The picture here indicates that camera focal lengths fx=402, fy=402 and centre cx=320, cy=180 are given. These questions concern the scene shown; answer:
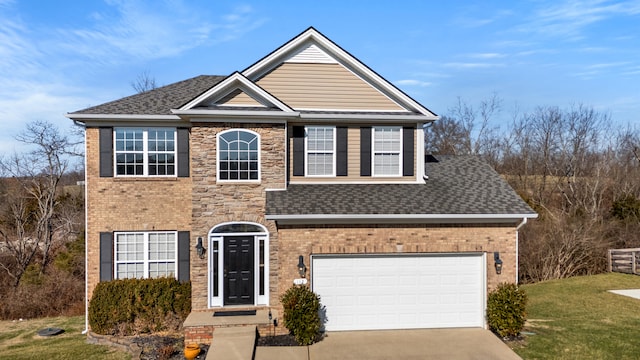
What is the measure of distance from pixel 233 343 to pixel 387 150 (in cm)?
737

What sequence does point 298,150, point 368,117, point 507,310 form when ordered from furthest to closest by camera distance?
point 298,150 → point 368,117 → point 507,310

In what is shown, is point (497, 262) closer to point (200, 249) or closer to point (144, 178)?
point (200, 249)

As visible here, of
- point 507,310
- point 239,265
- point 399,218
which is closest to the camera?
point 507,310

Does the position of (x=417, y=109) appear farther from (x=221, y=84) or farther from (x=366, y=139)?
(x=221, y=84)

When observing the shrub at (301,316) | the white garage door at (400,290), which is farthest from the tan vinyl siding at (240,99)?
the shrub at (301,316)

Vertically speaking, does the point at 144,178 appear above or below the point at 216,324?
above

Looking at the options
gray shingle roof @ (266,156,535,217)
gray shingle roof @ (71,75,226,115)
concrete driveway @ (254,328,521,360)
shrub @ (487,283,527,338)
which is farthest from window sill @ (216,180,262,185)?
shrub @ (487,283,527,338)

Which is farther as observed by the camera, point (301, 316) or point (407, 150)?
point (407, 150)

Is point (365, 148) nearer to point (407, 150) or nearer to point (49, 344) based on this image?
point (407, 150)

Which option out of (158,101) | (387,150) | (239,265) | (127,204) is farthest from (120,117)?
(387,150)

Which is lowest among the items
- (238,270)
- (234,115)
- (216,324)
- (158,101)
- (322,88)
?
(216,324)

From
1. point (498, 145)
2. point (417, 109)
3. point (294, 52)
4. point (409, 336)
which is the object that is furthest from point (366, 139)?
point (498, 145)

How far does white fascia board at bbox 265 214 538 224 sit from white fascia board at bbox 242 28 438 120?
344 cm

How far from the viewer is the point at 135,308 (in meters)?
11.6
